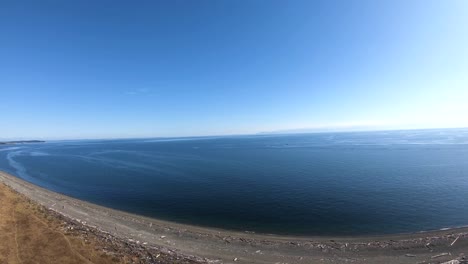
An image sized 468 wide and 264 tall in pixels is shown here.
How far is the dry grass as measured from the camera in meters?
23.5

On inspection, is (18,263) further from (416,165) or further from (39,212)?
(416,165)

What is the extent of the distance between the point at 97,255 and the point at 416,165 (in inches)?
3995

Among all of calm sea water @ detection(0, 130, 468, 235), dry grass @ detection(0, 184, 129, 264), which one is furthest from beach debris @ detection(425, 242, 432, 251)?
dry grass @ detection(0, 184, 129, 264)

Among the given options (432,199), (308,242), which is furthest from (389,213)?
(308,242)

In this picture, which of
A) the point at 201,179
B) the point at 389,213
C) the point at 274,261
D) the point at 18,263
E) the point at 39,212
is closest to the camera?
the point at 18,263

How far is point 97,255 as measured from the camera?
24.5 m

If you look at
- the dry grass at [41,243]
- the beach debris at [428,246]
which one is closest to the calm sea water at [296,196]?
the beach debris at [428,246]

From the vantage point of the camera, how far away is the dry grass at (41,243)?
2355 cm

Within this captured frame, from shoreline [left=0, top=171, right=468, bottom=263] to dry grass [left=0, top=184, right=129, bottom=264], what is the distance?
16.1 feet

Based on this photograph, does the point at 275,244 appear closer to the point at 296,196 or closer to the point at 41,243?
the point at 296,196

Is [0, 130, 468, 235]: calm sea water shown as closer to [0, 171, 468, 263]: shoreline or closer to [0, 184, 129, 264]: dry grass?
[0, 171, 468, 263]: shoreline

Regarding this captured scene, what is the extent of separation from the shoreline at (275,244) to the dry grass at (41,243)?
491 centimetres

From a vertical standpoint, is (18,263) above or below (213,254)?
above

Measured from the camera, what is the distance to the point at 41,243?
86.3 feet
